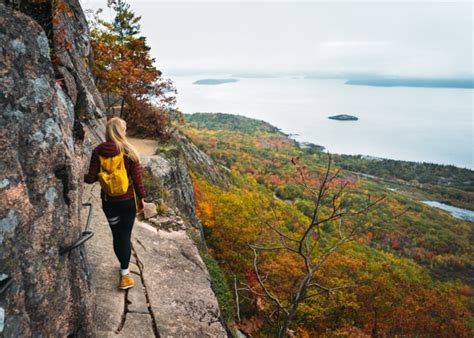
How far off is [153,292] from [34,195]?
315 cm

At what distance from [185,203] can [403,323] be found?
13160 millimetres

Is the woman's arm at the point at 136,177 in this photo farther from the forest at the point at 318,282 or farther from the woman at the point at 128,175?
the forest at the point at 318,282

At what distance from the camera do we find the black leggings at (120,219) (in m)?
3.99

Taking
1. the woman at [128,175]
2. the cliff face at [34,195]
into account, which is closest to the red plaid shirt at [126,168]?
the woman at [128,175]

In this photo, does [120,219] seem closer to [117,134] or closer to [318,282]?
[117,134]

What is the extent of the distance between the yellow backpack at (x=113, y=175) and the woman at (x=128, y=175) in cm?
6

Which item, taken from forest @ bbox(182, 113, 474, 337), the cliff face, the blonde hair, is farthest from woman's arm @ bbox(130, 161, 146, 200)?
forest @ bbox(182, 113, 474, 337)

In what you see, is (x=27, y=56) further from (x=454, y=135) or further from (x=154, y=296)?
(x=454, y=135)

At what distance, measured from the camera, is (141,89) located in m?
15.4

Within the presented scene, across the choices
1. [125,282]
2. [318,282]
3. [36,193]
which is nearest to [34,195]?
[36,193]

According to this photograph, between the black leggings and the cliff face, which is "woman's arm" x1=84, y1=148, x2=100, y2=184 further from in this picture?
the cliff face

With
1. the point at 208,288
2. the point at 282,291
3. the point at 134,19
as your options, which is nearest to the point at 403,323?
the point at 282,291

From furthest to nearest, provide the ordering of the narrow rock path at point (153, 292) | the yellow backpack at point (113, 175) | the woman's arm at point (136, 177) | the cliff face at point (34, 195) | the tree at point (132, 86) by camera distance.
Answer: the tree at point (132, 86) → the narrow rock path at point (153, 292) → the woman's arm at point (136, 177) → the yellow backpack at point (113, 175) → the cliff face at point (34, 195)

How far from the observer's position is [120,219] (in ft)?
13.4
